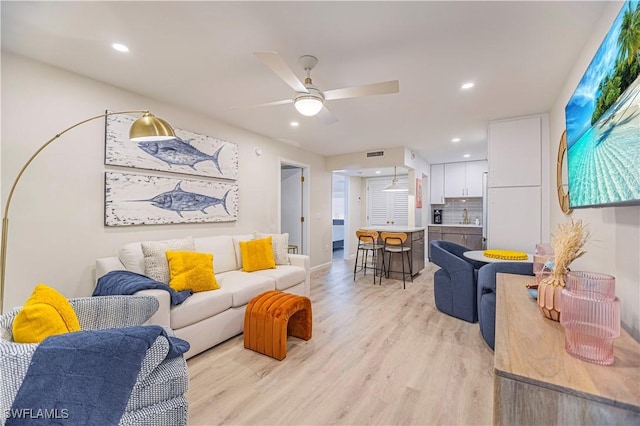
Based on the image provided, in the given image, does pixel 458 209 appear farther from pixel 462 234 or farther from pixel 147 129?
pixel 147 129

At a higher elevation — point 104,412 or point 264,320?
point 104,412

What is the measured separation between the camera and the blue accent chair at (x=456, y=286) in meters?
3.15

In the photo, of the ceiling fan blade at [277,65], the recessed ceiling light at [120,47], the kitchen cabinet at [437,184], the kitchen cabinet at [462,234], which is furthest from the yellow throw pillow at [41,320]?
the kitchen cabinet at [437,184]

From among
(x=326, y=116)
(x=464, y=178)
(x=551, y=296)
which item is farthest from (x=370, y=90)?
Answer: (x=464, y=178)

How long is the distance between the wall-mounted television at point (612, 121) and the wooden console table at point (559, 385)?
24.4 inches

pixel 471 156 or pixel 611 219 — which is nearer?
pixel 611 219

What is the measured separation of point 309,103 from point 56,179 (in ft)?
7.53

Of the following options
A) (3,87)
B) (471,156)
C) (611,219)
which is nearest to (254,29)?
(3,87)

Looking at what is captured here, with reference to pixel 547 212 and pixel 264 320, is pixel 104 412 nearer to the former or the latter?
pixel 264 320

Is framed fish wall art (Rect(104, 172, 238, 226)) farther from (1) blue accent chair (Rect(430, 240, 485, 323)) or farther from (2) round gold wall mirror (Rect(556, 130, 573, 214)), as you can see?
(2) round gold wall mirror (Rect(556, 130, 573, 214))

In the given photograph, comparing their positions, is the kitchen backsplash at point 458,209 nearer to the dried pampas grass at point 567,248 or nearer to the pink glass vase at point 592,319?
the dried pampas grass at point 567,248

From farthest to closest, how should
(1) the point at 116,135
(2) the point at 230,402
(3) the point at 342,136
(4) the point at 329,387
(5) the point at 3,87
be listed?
(3) the point at 342,136, (1) the point at 116,135, (5) the point at 3,87, (4) the point at 329,387, (2) the point at 230,402

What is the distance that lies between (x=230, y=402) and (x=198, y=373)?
486 mm

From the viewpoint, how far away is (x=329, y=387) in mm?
1998
